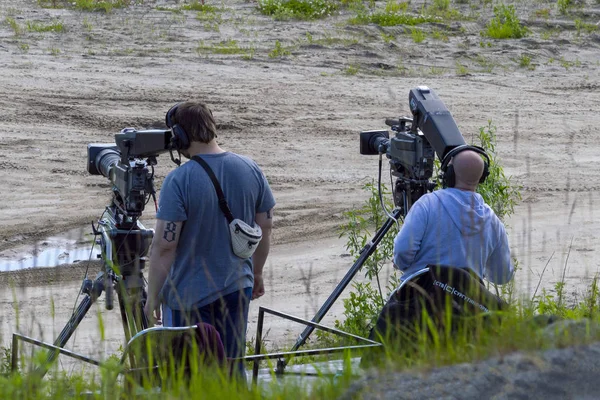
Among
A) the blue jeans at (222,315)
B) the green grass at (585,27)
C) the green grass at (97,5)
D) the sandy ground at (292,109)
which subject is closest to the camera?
the blue jeans at (222,315)

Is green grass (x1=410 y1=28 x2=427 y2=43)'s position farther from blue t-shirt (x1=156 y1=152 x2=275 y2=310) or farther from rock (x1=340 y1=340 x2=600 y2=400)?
rock (x1=340 y1=340 x2=600 y2=400)

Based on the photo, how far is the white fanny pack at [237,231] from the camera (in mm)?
4461

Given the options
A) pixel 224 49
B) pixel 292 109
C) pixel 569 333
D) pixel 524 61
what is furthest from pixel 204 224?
pixel 524 61

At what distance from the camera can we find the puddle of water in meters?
9.25

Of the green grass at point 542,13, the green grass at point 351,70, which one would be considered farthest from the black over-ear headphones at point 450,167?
the green grass at point 542,13

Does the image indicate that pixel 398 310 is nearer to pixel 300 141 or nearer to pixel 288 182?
pixel 288 182

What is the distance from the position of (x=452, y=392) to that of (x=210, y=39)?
15535 mm

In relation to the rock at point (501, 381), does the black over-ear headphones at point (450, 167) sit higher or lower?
higher

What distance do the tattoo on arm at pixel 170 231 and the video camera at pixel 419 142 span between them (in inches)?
52.0

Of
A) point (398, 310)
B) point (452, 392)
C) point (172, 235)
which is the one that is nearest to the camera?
point (452, 392)

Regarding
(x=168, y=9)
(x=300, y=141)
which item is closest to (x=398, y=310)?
(x=300, y=141)

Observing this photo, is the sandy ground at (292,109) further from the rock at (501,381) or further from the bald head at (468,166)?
the rock at (501,381)

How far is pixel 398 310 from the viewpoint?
13.4 ft

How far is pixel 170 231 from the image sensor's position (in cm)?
444
